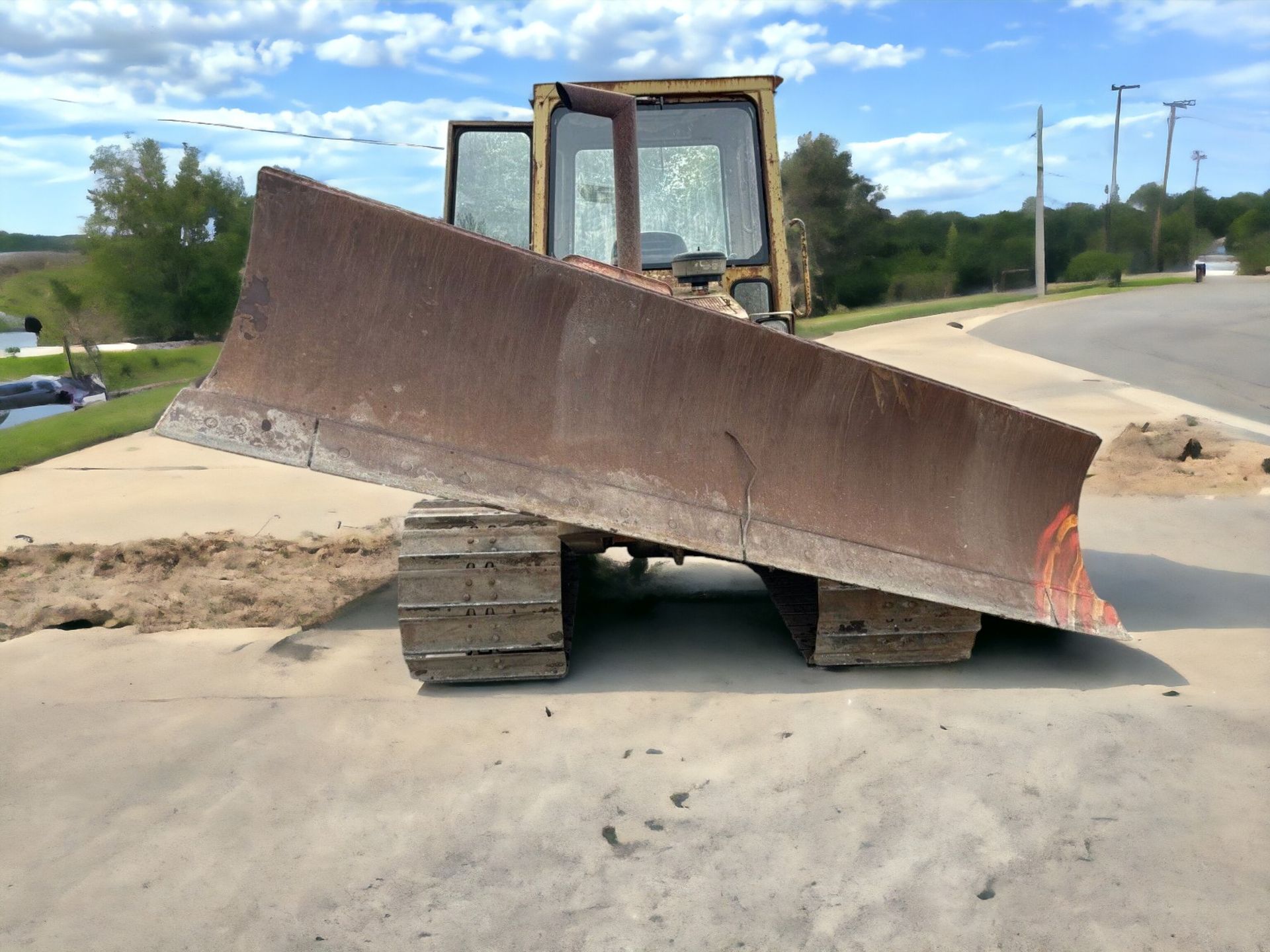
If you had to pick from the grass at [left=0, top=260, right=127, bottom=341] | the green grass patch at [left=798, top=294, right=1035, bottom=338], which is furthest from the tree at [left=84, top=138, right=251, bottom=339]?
the green grass patch at [left=798, top=294, right=1035, bottom=338]

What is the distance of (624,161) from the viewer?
4.79 m

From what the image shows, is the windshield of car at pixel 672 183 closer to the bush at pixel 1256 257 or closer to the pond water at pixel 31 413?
the pond water at pixel 31 413

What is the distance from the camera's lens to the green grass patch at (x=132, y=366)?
1223 centimetres

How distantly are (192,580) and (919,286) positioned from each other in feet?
154

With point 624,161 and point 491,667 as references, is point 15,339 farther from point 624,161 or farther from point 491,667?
point 491,667

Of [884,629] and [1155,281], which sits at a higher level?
[1155,281]

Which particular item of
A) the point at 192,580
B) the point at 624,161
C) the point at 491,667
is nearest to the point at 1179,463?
the point at 624,161

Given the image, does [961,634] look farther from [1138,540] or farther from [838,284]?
[838,284]

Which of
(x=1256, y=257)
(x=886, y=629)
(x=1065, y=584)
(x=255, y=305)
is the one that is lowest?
(x=886, y=629)

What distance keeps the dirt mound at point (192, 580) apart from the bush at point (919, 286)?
4532 cm

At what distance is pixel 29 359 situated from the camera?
40.9ft

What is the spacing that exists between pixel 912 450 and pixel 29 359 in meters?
11.4

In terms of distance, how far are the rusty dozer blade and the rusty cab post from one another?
100cm

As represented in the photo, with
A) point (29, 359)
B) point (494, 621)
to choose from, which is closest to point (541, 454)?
point (494, 621)
